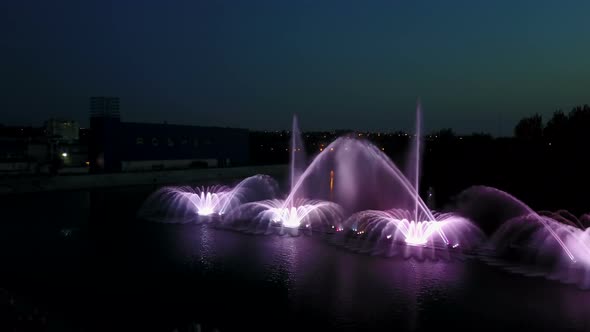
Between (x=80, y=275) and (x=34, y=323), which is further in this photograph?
(x=80, y=275)

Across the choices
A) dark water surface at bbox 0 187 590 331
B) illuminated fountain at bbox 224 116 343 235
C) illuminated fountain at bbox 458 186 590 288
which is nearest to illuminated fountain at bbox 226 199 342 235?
illuminated fountain at bbox 224 116 343 235

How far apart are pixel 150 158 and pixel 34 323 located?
38.4m

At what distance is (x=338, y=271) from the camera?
47.7 feet

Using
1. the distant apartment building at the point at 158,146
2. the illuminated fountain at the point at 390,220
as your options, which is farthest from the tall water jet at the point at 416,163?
the distant apartment building at the point at 158,146

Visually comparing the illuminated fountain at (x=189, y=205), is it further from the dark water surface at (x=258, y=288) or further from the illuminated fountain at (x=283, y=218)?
the dark water surface at (x=258, y=288)

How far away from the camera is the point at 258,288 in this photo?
12.8m

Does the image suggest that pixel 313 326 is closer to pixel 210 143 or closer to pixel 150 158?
pixel 150 158

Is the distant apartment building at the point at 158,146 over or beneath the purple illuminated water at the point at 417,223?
over

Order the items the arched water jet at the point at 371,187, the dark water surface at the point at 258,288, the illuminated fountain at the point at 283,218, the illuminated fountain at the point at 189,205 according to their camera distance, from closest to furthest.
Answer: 1. the dark water surface at the point at 258,288
2. the illuminated fountain at the point at 283,218
3. the illuminated fountain at the point at 189,205
4. the arched water jet at the point at 371,187

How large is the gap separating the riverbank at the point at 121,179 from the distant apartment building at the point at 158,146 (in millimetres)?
2989

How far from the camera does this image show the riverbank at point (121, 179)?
33.9 m

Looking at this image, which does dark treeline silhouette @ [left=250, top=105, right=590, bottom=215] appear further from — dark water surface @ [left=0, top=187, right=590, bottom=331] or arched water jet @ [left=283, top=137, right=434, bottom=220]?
dark water surface @ [left=0, top=187, right=590, bottom=331]

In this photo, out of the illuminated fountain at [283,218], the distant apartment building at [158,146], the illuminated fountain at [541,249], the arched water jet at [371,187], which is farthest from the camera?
the distant apartment building at [158,146]

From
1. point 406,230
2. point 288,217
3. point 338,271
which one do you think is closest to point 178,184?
point 288,217
